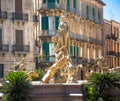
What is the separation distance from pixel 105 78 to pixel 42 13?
36.2 m

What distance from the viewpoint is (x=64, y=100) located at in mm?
22578

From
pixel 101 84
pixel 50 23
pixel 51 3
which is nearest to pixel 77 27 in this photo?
pixel 51 3

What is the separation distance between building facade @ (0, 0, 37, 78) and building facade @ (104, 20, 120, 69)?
1113 inches

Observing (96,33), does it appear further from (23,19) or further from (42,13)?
(23,19)

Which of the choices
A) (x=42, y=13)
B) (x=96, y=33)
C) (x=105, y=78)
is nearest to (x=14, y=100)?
(x=105, y=78)

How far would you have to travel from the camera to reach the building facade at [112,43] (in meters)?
79.8

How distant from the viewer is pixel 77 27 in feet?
213

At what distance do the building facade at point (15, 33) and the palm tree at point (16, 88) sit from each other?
26.5m

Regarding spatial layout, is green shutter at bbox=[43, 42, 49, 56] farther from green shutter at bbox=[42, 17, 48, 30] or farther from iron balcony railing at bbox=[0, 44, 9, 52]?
iron balcony railing at bbox=[0, 44, 9, 52]

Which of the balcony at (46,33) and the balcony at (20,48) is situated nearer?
the balcony at (20,48)

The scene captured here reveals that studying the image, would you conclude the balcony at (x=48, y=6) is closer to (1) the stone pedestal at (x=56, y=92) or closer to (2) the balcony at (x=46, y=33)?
(2) the balcony at (x=46, y=33)

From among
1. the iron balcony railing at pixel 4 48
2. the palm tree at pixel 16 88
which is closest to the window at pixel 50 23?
the iron balcony railing at pixel 4 48

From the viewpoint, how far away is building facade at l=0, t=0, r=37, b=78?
165 ft

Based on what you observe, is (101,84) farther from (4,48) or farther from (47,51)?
(47,51)
